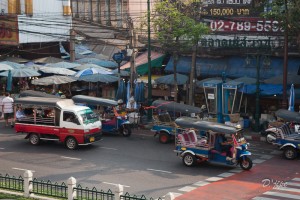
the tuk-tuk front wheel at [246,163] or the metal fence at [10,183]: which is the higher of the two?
the metal fence at [10,183]

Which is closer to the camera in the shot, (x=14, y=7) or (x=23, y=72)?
(x=23, y=72)

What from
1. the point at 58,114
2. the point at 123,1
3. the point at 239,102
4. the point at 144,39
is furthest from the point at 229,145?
the point at 123,1

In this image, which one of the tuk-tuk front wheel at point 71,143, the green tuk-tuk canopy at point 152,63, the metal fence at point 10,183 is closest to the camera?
the metal fence at point 10,183

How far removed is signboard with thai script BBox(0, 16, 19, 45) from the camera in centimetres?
3894

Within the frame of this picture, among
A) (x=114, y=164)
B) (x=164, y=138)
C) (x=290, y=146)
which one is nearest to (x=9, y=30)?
(x=164, y=138)

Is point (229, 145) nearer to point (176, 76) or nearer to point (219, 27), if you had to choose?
point (176, 76)

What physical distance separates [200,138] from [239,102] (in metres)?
9.58

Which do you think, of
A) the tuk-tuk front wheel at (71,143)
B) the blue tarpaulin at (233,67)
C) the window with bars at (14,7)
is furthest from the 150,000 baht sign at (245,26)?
the window with bars at (14,7)

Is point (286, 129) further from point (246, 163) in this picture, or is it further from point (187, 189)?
point (187, 189)

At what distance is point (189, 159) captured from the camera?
19.3 meters

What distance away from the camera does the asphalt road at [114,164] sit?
1731 centimetres

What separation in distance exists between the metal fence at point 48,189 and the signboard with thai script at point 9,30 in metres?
25.5

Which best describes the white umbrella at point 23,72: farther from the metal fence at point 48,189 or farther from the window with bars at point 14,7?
the metal fence at point 48,189

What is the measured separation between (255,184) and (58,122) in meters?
9.06
